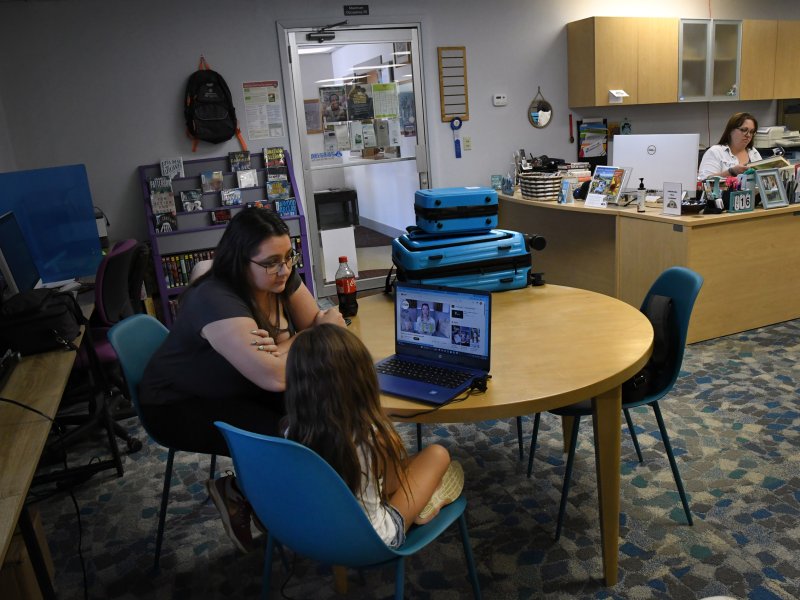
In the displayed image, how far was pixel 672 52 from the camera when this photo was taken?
5.76m

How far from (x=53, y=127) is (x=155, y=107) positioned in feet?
2.37

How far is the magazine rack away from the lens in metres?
4.81

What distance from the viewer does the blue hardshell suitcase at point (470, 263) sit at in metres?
2.60

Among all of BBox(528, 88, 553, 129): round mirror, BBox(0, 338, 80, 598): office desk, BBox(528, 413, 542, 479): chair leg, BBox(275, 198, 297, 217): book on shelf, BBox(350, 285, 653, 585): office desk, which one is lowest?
BBox(528, 413, 542, 479): chair leg

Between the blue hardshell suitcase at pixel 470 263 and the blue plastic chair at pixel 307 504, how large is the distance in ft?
4.07

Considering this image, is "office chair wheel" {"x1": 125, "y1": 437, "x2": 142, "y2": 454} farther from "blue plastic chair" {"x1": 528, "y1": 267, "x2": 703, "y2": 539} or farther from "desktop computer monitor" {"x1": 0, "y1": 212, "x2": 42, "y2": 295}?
"blue plastic chair" {"x1": 528, "y1": 267, "x2": 703, "y2": 539}

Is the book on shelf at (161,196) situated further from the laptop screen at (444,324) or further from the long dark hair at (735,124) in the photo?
the long dark hair at (735,124)

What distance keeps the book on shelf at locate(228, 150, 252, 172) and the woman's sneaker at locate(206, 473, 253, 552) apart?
11.7 feet

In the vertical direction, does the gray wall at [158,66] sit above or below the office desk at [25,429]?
above

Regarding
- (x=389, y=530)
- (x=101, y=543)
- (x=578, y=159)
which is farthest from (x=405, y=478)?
(x=578, y=159)

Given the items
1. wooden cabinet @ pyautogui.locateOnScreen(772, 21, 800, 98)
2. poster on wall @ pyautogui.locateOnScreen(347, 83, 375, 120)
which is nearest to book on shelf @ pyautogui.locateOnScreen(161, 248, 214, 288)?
poster on wall @ pyautogui.locateOnScreen(347, 83, 375, 120)

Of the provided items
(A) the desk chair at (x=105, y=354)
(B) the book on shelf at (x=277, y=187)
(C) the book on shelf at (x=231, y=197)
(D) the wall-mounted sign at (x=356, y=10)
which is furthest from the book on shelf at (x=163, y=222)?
(D) the wall-mounted sign at (x=356, y=10)

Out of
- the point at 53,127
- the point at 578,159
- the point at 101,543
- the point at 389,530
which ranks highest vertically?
the point at 53,127

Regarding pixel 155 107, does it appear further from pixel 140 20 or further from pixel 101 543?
pixel 101 543
